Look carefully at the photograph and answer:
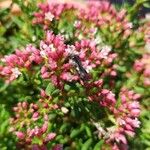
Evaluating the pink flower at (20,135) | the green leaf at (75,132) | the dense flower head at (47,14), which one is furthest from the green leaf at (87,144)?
the dense flower head at (47,14)

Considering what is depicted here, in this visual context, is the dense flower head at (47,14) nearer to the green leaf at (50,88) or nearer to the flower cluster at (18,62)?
the flower cluster at (18,62)

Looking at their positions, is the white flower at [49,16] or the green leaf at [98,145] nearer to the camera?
the green leaf at [98,145]

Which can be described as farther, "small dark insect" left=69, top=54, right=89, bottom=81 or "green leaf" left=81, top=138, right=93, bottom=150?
"green leaf" left=81, top=138, right=93, bottom=150

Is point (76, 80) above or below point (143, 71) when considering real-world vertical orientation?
below

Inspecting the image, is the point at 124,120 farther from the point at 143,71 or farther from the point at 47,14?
the point at 47,14

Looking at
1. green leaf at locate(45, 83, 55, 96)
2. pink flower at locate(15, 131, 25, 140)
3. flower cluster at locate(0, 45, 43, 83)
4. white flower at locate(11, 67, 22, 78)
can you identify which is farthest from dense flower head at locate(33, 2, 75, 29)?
pink flower at locate(15, 131, 25, 140)

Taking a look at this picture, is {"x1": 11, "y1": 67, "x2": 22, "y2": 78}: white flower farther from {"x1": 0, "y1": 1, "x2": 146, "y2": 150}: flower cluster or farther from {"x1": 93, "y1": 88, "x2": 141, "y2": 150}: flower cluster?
{"x1": 93, "y1": 88, "x2": 141, "y2": 150}: flower cluster

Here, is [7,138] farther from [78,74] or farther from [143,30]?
[143,30]

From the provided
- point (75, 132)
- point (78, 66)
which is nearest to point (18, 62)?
point (78, 66)

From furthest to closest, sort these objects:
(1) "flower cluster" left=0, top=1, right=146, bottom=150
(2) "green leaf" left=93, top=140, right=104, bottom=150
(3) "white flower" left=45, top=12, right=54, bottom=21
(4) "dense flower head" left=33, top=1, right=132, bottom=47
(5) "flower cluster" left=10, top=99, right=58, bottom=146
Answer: (4) "dense flower head" left=33, top=1, right=132, bottom=47 → (3) "white flower" left=45, top=12, right=54, bottom=21 → (2) "green leaf" left=93, top=140, right=104, bottom=150 → (5) "flower cluster" left=10, top=99, right=58, bottom=146 → (1) "flower cluster" left=0, top=1, right=146, bottom=150

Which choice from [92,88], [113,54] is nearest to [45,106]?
[92,88]

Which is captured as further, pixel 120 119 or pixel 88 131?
pixel 88 131
